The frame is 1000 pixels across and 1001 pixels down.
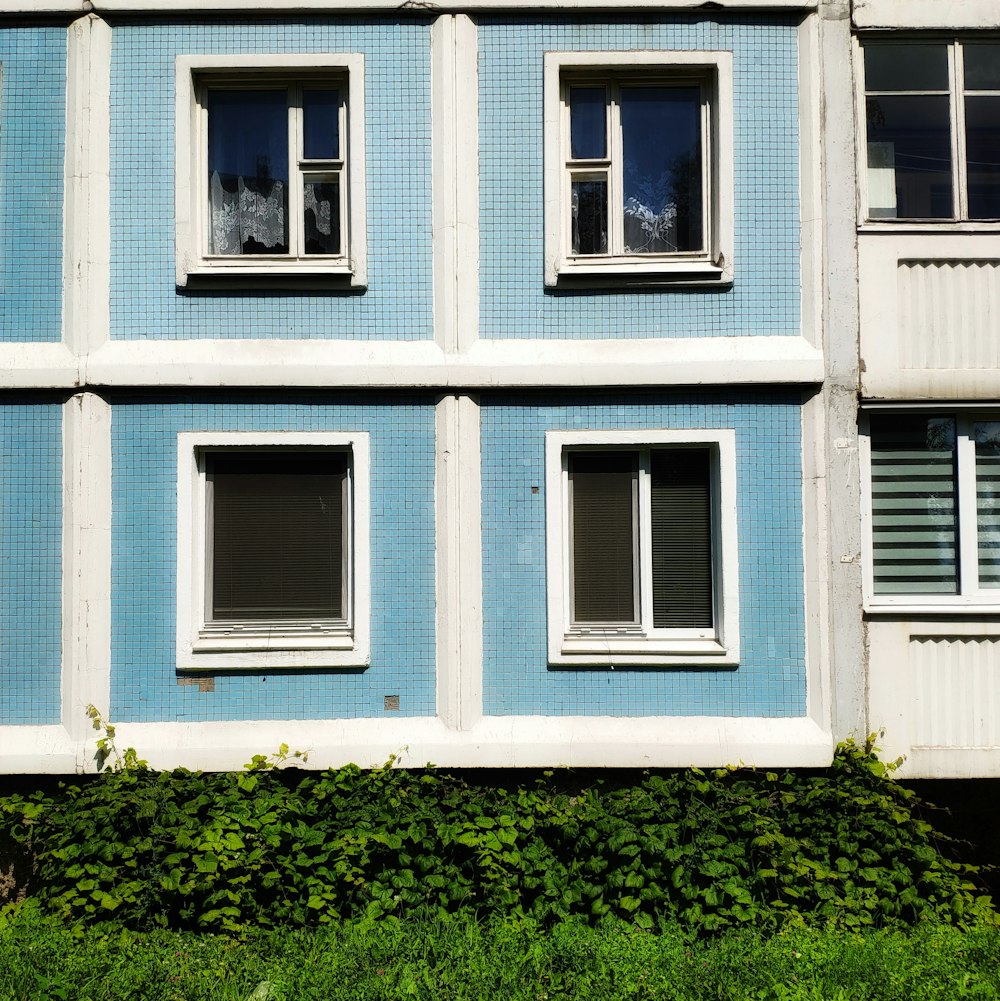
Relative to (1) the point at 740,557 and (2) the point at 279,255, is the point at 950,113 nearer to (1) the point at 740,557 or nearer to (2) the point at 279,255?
(1) the point at 740,557

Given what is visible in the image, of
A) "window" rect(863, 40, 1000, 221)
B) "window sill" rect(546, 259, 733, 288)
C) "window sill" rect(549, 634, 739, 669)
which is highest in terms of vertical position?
"window" rect(863, 40, 1000, 221)

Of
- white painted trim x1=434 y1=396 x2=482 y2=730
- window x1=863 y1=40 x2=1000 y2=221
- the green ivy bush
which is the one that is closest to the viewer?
the green ivy bush

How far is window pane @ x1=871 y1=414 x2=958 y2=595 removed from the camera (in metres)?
6.74

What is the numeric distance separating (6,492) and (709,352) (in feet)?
17.7

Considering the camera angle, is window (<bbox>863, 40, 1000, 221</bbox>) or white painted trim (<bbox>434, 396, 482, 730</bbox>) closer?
white painted trim (<bbox>434, 396, 482, 730</bbox>)

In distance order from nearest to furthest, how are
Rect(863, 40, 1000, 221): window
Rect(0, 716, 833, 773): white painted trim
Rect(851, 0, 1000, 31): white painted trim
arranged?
Rect(0, 716, 833, 773): white painted trim
Rect(851, 0, 1000, 31): white painted trim
Rect(863, 40, 1000, 221): window

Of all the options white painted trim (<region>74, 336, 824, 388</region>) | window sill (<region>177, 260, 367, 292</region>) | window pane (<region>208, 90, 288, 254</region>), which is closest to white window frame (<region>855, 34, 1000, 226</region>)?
white painted trim (<region>74, 336, 824, 388</region>)

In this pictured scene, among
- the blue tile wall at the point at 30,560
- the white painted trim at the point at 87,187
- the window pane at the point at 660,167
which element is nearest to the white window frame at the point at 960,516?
the window pane at the point at 660,167

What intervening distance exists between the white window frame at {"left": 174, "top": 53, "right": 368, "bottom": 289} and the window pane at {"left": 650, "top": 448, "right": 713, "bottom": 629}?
2.79m

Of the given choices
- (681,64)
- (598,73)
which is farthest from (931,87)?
(598,73)

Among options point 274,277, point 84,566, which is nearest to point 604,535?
point 274,277

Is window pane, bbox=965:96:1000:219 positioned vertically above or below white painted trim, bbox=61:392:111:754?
above

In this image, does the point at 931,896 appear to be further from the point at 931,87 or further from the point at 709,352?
the point at 931,87

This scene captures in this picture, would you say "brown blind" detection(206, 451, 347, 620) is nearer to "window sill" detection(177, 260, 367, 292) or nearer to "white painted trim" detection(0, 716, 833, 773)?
"white painted trim" detection(0, 716, 833, 773)
